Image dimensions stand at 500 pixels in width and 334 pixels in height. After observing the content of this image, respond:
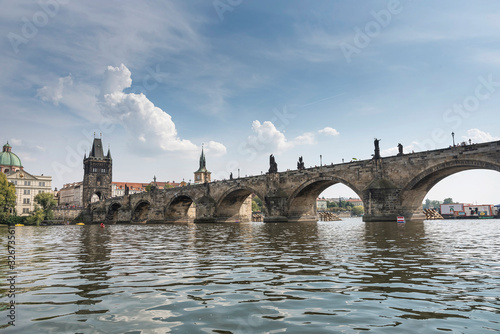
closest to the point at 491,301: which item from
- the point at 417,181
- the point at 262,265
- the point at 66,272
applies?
the point at 262,265

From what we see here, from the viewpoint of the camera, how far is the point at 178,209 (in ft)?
236

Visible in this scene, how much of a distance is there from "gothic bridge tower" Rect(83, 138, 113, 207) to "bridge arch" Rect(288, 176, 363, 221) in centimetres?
9146

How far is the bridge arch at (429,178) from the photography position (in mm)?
29266

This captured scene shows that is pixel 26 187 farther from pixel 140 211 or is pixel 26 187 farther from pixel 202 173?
pixel 202 173

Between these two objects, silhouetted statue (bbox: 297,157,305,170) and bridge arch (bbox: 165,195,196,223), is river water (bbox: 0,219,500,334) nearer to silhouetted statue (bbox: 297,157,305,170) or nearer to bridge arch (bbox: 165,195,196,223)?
silhouetted statue (bbox: 297,157,305,170)

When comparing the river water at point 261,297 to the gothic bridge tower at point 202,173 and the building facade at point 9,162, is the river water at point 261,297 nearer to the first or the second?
the building facade at point 9,162

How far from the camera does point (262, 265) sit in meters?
8.92

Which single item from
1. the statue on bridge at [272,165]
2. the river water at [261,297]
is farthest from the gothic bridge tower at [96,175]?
A: the river water at [261,297]

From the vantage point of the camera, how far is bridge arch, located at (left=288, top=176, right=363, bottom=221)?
4328cm

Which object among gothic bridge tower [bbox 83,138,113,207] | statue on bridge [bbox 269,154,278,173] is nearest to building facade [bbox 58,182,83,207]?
gothic bridge tower [bbox 83,138,113,207]

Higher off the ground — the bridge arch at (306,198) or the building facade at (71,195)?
the building facade at (71,195)

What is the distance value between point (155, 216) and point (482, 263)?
68.4 metres

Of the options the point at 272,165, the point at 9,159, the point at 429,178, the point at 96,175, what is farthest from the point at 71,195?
the point at 429,178

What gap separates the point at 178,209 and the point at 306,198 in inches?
1338
